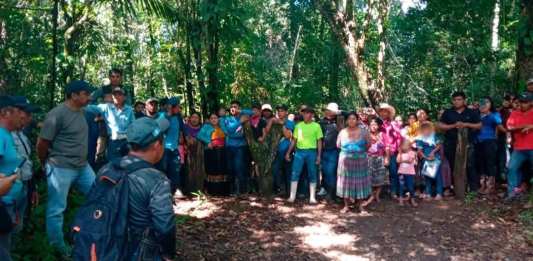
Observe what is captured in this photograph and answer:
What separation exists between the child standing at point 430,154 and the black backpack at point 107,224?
635cm

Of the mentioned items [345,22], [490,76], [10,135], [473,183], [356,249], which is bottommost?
[356,249]

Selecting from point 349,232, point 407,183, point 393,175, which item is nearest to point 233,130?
point 393,175

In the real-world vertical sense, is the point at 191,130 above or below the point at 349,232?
above

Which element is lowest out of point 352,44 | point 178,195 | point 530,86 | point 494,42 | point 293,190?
point 178,195

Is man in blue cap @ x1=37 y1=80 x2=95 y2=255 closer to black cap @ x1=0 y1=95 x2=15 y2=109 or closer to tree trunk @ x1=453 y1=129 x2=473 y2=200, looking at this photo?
black cap @ x1=0 y1=95 x2=15 y2=109

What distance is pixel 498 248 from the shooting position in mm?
5984

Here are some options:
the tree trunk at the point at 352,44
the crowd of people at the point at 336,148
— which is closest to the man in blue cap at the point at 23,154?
the crowd of people at the point at 336,148

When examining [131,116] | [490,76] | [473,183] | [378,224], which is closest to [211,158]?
[131,116]

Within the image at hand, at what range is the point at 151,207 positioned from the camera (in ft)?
8.20

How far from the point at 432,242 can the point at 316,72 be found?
504 inches

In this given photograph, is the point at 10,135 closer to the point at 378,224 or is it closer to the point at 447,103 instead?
the point at 378,224

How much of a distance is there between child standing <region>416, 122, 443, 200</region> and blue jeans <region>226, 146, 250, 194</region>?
3.08 metres

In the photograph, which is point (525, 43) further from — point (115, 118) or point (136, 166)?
point (136, 166)

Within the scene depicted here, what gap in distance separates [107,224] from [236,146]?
6.18 meters
